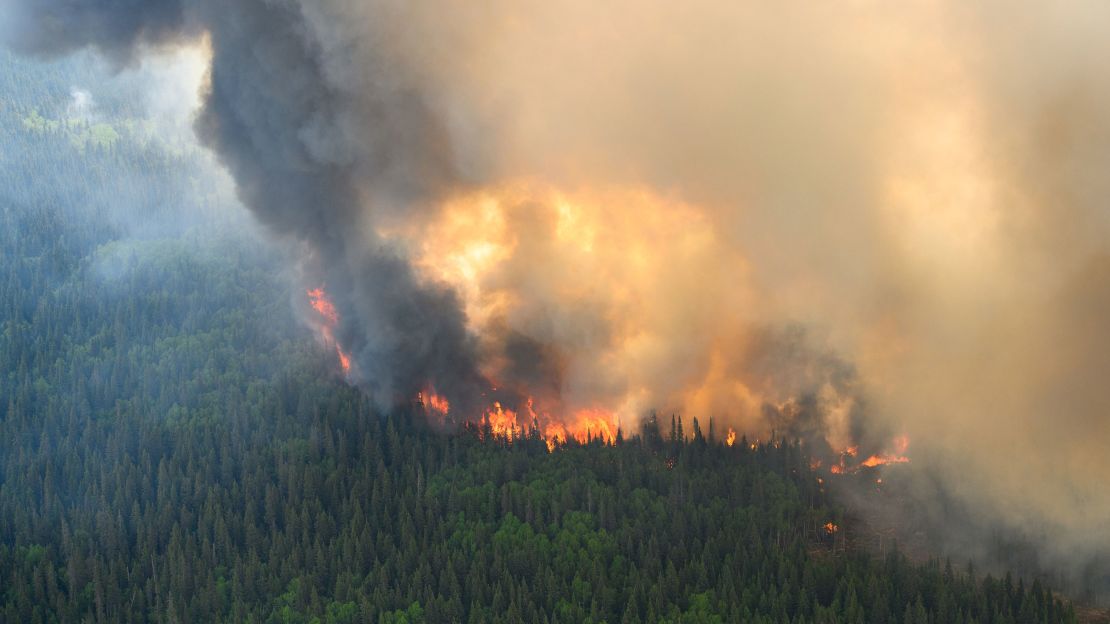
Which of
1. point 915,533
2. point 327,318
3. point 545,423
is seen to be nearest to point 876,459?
point 915,533

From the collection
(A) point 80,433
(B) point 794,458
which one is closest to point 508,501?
(B) point 794,458

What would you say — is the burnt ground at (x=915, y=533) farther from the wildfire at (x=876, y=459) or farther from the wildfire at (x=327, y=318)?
the wildfire at (x=327, y=318)

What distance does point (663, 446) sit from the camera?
511ft

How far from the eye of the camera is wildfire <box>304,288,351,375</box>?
7195 inches

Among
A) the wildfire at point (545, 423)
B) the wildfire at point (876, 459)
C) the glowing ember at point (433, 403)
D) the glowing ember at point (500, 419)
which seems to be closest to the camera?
the wildfire at point (876, 459)

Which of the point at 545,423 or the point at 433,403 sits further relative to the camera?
the point at 433,403

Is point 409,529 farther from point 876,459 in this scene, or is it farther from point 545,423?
point 876,459

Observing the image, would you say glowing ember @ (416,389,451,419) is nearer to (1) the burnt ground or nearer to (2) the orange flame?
(2) the orange flame

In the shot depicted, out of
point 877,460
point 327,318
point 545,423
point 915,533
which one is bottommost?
point 915,533

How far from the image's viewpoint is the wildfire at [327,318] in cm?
18275

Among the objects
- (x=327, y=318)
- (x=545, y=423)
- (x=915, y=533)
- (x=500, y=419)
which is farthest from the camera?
(x=327, y=318)

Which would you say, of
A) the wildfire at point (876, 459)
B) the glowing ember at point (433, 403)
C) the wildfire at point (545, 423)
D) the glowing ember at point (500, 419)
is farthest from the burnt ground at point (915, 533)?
the glowing ember at point (433, 403)

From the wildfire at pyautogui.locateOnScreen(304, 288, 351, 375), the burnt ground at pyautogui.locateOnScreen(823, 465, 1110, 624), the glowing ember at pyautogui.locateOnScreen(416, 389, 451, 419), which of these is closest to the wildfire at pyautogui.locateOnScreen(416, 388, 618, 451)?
the glowing ember at pyautogui.locateOnScreen(416, 389, 451, 419)

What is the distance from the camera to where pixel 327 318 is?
19000 cm
